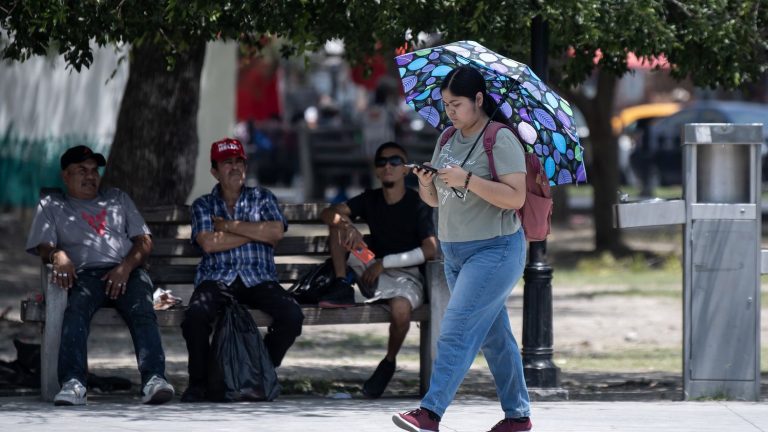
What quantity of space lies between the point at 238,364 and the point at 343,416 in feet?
2.49

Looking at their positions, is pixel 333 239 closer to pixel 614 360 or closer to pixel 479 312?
pixel 479 312

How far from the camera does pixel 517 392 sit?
633 cm

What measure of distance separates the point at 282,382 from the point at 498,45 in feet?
8.19

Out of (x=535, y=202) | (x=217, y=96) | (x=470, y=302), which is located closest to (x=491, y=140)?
(x=535, y=202)

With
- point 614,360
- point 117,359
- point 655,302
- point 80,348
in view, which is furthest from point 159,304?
point 655,302

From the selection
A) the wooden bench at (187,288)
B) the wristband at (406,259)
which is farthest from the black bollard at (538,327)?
the wristband at (406,259)

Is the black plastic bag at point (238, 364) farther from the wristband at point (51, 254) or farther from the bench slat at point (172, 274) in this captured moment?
the wristband at point (51, 254)

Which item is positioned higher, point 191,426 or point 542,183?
point 542,183

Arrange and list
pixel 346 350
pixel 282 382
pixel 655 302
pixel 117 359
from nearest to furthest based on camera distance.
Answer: pixel 282 382 < pixel 117 359 < pixel 346 350 < pixel 655 302

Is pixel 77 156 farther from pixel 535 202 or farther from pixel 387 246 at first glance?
pixel 535 202

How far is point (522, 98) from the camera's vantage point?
6328mm

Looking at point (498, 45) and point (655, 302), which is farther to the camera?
point (655, 302)

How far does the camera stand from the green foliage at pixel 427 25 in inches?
283

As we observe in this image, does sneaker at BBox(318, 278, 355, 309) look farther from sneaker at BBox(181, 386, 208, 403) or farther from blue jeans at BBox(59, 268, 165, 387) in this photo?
blue jeans at BBox(59, 268, 165, 387)
